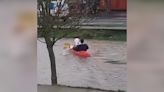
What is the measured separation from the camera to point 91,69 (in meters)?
7.48

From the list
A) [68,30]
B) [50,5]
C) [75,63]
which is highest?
[50,5]

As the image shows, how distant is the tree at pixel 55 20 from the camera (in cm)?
448

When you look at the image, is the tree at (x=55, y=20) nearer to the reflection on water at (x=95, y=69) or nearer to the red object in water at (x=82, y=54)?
the reflection on water at (x=95, y=69)

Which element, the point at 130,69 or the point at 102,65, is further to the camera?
the point at 102,65

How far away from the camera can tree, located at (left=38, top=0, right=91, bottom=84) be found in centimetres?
448

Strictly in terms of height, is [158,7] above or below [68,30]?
above

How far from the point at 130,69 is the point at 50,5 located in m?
3.34

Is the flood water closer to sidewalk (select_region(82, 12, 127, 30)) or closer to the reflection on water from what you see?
the reflection on water

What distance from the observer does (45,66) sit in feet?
25.5

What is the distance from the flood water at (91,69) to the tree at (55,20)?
93 cm

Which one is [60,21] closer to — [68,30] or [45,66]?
[68,30]

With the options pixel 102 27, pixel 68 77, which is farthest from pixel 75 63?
pixel 102 27

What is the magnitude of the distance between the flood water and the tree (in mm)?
932

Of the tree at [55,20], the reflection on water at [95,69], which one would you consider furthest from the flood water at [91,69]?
the tree at [55,20]
